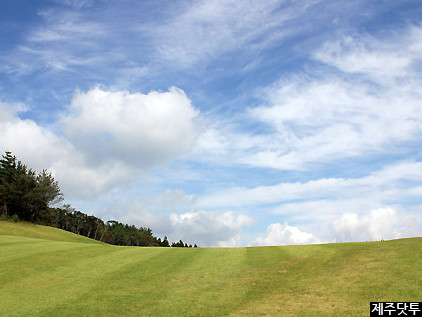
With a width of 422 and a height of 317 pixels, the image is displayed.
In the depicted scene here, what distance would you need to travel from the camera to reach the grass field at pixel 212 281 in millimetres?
12578

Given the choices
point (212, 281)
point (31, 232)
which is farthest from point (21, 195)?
point (212, 281)

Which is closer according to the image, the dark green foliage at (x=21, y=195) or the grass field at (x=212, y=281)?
the grass field at (x=212, y=281)

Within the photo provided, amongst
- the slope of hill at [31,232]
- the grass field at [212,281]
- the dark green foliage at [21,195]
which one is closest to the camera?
the grass field at [212,281]

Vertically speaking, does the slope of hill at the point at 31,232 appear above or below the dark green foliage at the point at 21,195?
below

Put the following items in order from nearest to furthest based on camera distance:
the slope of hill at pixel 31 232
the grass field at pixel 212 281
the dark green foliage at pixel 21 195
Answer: the grass field at pixel 212 281 → the slope of hill at pixel 31 232 → the dark green foliage at pixel 21 195

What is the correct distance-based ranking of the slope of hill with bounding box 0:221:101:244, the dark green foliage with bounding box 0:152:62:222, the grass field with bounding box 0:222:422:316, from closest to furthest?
1. the grass field with bounding box 0:222:422:316
2. the slope of hill with bounding box 0:221:101:244
3. the dark green foliage with bounding box 0:152:62:222

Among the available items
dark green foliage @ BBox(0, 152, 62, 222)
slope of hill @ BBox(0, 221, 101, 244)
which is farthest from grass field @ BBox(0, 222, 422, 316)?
dark green foliage @ BBox(0, 152, 62, 222)

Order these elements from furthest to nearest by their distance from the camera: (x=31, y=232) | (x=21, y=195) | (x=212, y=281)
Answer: (x=21, y=195)
(x=31, y=232)
(x=212, y=281)

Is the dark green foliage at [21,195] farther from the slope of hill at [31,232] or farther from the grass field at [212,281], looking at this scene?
the grass field at [212,281]

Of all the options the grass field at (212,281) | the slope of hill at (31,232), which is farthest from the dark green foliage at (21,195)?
the grass field at (212,281)

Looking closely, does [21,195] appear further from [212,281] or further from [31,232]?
[212,281]

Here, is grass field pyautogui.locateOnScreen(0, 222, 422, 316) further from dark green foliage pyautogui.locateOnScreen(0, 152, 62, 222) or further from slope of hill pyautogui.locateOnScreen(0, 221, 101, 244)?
dark green foliage pyautogui.locateOnScreen(0, 152, 62, 222)

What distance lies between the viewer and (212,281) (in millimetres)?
16656

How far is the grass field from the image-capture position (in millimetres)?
12578
